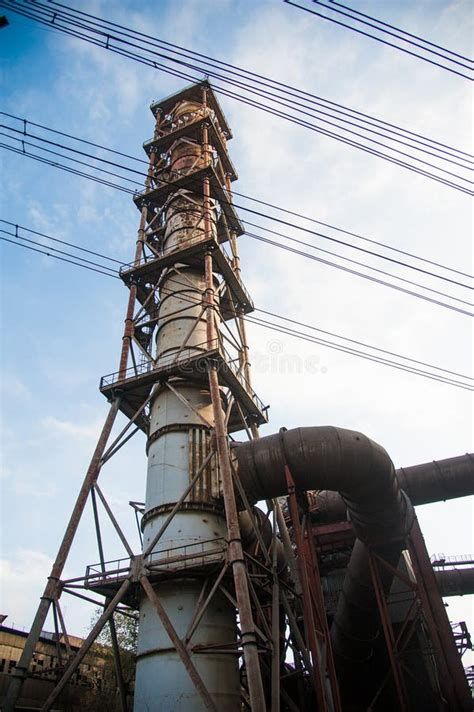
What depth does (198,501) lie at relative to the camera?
1488 centimetres

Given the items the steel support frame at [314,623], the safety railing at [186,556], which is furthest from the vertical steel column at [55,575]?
the steel support frame at [314,623]

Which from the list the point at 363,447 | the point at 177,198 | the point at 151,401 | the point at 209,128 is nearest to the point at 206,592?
the point at 363,447

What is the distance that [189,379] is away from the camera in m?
17.6

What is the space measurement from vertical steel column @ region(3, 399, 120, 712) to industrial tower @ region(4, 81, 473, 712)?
42mm

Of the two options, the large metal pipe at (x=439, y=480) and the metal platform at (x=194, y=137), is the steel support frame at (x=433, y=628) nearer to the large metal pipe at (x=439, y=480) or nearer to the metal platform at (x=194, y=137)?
the large metal pipe at (x=439, y=480)

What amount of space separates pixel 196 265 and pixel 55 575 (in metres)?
13.3

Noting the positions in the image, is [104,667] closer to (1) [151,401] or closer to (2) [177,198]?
(1) [151,401]

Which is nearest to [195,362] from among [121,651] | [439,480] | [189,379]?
[189,379]

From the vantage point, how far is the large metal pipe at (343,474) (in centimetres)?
1328

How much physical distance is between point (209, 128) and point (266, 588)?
2223cm

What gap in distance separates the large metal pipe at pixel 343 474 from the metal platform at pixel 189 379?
134 inches

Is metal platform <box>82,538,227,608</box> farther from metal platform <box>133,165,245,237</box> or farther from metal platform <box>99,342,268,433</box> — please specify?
metal platform <box>133,165,245,237</box>

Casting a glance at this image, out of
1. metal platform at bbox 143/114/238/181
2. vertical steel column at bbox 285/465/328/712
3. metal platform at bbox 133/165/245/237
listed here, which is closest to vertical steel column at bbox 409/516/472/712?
vertical steel column at bbox 285/465/328/712

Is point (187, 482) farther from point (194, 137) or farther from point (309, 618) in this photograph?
point (194, 137)
